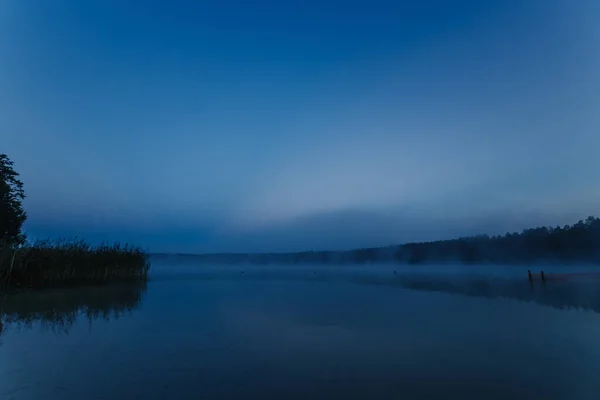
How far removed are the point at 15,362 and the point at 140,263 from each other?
1781 cm

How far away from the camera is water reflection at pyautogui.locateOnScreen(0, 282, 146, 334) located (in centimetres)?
795

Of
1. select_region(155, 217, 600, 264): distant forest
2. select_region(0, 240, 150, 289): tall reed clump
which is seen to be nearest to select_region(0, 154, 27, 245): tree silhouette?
select_region(0, 240, 150, 289): tall reed clump

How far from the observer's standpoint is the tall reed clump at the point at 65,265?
13312 mm

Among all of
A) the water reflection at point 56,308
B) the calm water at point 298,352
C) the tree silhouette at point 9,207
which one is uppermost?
the tree silhouette at point 9,207

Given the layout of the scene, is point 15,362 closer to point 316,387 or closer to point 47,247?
point 316,387

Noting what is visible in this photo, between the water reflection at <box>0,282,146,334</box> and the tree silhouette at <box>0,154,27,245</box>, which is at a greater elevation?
the tree silhouette at <box>0,154,27,245</box>

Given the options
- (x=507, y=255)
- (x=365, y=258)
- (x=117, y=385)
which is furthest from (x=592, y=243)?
(x=117, y=385)

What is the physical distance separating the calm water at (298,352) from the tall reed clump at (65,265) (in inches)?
158

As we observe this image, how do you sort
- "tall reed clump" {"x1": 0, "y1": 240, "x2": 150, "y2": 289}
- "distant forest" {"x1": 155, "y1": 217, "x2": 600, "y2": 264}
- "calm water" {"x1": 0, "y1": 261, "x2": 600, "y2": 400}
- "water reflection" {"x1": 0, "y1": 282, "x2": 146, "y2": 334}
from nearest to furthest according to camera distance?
"calm water" {"x1": 0, "y1": 261, "x2": 600, "y2": 400}
"water reflection" {"x1": 0, "y1": 282, "x2": 146, "y2": 334}
"tall reed clump" {"x1": 0, "y1": 240, "x2": 150, "y2": 289}
"distant forest" {"x1": 155, "y1": 217, "x2": 600, "y2": 264}

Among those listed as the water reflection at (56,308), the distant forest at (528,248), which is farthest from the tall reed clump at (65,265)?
the distant forest at (528,248)

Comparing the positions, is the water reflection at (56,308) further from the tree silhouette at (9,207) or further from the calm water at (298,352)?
the tree silhouette at (9,207)

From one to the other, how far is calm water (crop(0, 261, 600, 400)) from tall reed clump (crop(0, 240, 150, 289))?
4016 mm

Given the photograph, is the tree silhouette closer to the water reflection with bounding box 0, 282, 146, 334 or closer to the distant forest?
the water reflection with bounding box 0, 282, 146, 334

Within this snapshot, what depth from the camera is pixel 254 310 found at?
34.0 feet
